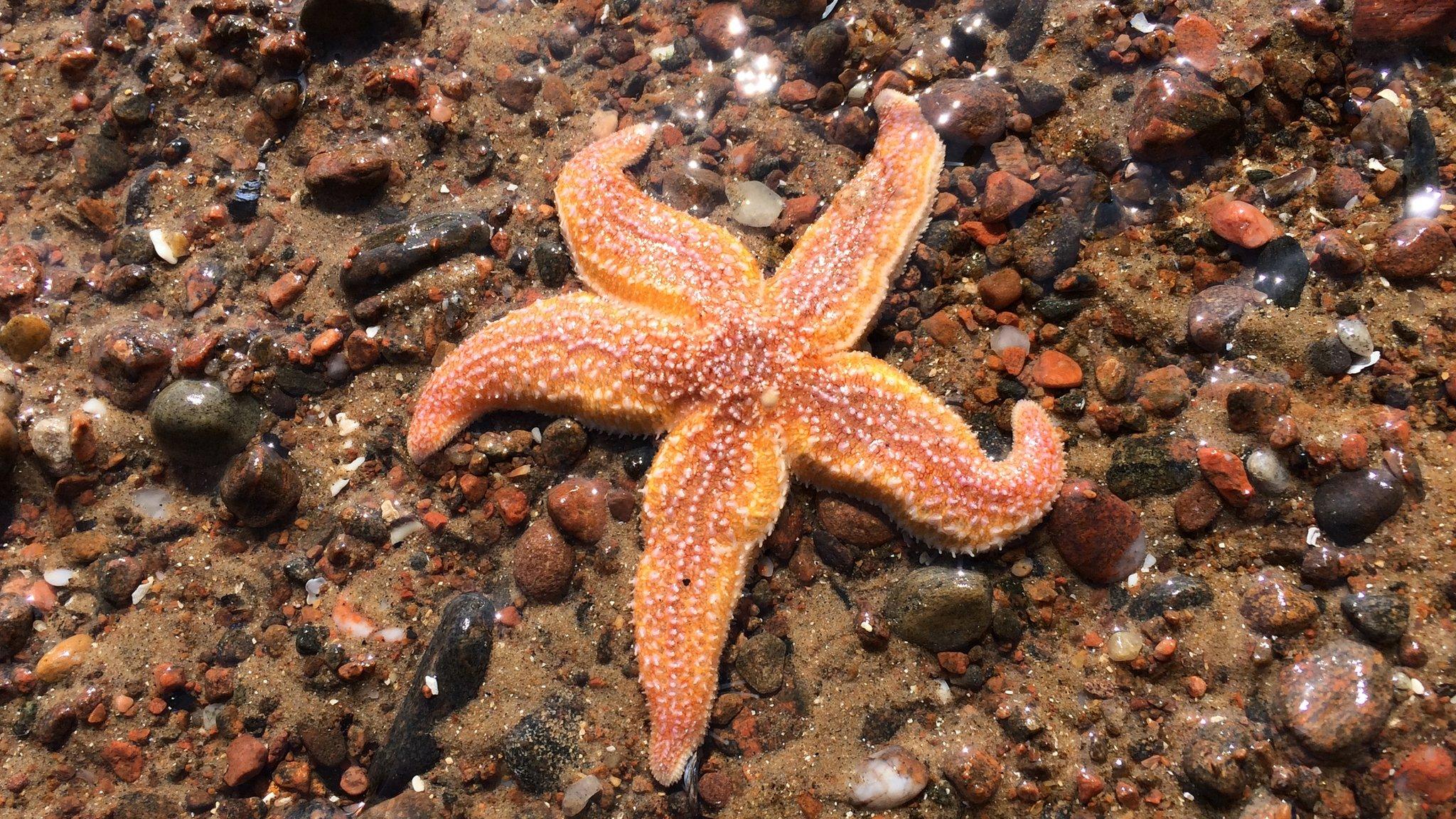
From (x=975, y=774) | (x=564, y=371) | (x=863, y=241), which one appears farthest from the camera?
(x=863, y=241)

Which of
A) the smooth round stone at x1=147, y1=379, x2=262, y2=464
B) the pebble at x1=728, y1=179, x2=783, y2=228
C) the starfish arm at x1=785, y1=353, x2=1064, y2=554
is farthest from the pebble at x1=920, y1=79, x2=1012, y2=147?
the smooth round stone at x1=147, y1=379, x2=262, y2=464

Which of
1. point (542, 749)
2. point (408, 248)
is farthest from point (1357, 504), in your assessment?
point (408, 248)

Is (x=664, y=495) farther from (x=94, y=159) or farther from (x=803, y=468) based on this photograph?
(x=94, y=159)

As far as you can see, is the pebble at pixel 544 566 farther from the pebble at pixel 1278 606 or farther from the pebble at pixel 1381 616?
the pebble at pixel 1381 616

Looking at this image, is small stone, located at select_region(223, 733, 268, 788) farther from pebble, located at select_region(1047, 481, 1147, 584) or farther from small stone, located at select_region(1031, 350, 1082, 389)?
small stone, located at select_region(1031, 350, 1082, 389)

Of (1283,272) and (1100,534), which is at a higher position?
(1283,272)

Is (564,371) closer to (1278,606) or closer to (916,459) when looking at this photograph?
(916,459)

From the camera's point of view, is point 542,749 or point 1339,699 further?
point 542,749
